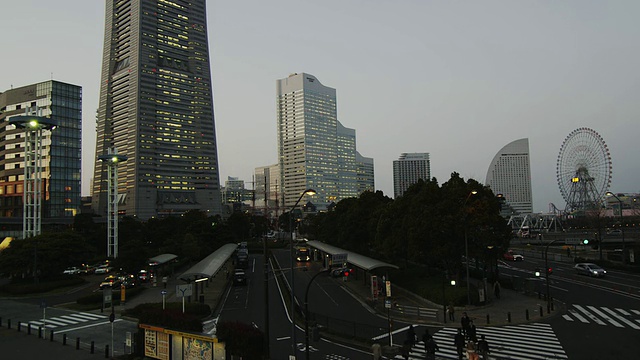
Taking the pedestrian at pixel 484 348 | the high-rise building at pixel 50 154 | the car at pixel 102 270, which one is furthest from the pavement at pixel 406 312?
the high-rise building at pixel 50 154

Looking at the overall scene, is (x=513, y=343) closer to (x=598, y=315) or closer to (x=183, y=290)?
(x=598, y=315)

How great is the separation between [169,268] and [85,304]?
76.9 feet

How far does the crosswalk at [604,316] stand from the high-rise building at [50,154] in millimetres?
134675

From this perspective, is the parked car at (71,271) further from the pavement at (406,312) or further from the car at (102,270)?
the pavement at (406,312)

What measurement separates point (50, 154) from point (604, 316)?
5656 inches

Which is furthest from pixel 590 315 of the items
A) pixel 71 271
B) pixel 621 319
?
pixel 71 271

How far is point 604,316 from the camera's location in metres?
28.3

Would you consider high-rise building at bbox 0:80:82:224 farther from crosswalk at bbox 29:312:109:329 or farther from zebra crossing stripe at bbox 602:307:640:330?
zebra crossing stripe at bbox 602:307:640:330

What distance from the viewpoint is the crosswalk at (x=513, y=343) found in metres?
20.6

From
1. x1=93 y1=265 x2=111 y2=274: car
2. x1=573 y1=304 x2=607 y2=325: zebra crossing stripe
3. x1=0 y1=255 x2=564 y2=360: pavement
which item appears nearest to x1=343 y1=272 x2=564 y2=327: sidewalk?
x1=0 y1=255 x2=564 y2=360: pavement

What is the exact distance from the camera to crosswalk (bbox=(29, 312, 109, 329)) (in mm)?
32156

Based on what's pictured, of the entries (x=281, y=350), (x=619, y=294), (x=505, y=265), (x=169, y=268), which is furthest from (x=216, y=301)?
(x=505, y=265)

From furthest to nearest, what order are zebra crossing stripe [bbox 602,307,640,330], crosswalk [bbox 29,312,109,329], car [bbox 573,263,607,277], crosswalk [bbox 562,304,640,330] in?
car [bbox 573,263,607,277], crosswalk [bbox 29,312,109,329], crosswalk [bbox 562,304,640,330], zebra crossing stripe [bbox 602,307,640,330]

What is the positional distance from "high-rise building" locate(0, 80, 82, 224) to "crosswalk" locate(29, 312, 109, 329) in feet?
338
